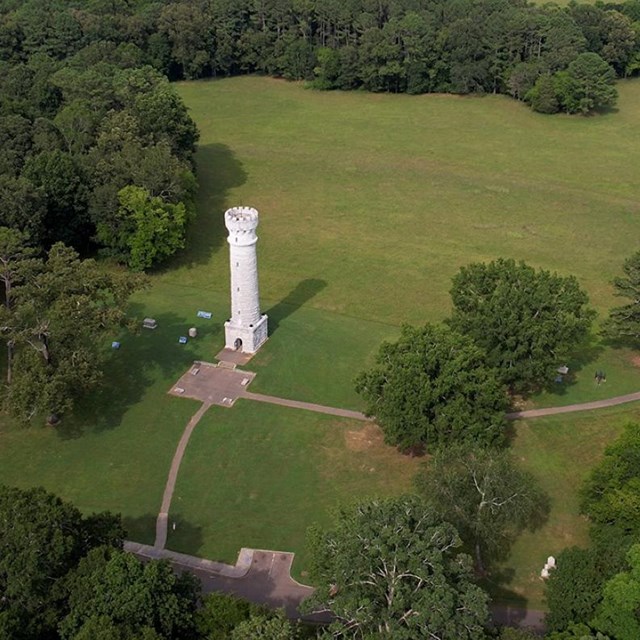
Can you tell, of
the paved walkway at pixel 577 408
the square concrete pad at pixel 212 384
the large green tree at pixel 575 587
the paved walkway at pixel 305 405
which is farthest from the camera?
the square concrete pad at pixel 212 384

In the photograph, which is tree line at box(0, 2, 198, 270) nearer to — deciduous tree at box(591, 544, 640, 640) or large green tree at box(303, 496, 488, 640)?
large green tree at box(303, 496, 488, 640)

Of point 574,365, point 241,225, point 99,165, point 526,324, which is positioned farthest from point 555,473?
point 99,165

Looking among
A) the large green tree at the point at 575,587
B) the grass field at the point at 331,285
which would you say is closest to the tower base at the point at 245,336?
the grass field at the point at 331,285

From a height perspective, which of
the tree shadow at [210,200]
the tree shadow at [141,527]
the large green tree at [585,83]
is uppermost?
the large green tree at [585,83]

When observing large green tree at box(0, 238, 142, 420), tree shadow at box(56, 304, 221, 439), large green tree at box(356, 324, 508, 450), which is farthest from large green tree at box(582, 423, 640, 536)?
large green tree at box(0, 238, 142, 420)

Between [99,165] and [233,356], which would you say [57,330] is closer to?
[233,356]

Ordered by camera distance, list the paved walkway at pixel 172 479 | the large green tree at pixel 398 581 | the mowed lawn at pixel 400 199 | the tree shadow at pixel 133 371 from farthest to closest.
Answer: the mowed lawn at pixel 400 199, the tree shadow at pixel 133 371, the paved walkway at pixel 172 479, the large green tree at pixel 398 581

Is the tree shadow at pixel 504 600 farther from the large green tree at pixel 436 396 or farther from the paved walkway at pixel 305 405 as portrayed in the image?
the paved walkway at pixel 305 405

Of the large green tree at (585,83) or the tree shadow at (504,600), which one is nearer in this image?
the tree shadow at (504,600)
